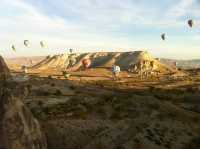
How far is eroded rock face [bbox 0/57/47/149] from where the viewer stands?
24188 millimetres

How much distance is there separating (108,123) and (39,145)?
9302mm

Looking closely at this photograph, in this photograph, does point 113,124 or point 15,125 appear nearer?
point 15,125

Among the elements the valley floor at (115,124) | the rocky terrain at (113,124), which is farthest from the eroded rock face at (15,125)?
the valley floor at (115,124)

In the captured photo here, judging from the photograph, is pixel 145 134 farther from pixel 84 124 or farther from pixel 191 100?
pixel 191 100

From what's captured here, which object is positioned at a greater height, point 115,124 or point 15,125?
point 15,125

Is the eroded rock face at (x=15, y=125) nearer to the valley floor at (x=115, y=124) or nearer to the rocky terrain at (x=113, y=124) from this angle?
the rocky terrain at (x=113, y=124)

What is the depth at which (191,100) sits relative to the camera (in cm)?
6150

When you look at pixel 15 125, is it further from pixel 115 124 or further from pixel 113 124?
pixel 115 124

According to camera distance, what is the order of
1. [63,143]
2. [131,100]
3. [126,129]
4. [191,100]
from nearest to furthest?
1. [63,143]
2. [126,129]
3. [131,100]
4. [191,100]

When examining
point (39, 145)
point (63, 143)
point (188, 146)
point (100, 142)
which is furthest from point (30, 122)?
point (188, 146)

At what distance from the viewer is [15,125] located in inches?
965

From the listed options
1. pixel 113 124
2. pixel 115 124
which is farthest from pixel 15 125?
pixel 115 124

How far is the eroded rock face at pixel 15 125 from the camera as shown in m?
24.2

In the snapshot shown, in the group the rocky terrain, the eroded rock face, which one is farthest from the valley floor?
the eroded rock face
